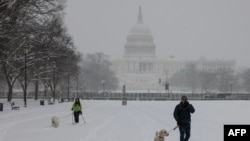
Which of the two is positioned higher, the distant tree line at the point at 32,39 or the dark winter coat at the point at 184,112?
the distant tree line at the point at 32,39

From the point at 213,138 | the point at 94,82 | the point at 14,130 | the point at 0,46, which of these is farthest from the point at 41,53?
the point at 94,82

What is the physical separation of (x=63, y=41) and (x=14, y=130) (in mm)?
38873

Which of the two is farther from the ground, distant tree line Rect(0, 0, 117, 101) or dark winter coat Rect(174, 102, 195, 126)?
distant tree line Rect(0, 0, 117, 101)

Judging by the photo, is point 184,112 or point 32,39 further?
point 32,39

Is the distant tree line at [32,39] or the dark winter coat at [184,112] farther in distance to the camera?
the distant tree line at [32,39]

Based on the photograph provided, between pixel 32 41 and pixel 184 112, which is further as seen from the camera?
pixel 32 41

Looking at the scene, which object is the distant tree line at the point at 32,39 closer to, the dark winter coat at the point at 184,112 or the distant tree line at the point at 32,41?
the distant tree line at the point at 32,41

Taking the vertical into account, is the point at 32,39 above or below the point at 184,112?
above

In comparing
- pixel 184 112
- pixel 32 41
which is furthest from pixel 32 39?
pixel 184 112

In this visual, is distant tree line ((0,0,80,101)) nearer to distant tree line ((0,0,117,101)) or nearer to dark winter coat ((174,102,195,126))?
distant tree line ((0,0,117,101))

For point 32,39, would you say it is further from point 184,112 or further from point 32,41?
point 184,112

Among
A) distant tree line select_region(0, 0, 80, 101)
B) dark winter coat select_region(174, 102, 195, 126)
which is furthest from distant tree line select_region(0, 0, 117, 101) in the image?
dark winter coat select_region(174, 102, 195, 126)

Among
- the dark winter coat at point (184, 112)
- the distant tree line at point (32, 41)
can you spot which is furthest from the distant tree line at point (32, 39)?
the dark winter coat at point (184, 112)

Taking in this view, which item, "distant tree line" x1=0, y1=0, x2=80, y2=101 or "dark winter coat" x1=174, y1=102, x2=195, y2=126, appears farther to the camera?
"distant tree line" x1=0, y1=0, x2=80, y2=101
